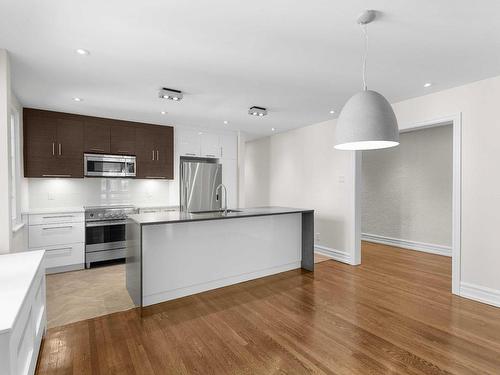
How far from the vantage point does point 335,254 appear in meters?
4.89

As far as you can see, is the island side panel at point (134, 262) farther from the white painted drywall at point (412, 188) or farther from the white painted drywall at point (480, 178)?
the white painted drywall at point (412, 188)

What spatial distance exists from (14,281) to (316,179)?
15.1ft

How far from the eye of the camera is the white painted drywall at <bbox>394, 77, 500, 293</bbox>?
3018 mm

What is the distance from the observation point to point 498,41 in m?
2.23

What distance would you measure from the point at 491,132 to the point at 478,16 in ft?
5.56

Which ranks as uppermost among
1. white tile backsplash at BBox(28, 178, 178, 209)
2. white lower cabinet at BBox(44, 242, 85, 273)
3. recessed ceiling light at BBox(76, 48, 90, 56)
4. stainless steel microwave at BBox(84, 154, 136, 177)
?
recessed ceiling light at BBox(76, 48, 90, 56)

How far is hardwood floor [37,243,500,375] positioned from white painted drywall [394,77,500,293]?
0.45 metres

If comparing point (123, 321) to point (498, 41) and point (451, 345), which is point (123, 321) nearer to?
point (451, 345)

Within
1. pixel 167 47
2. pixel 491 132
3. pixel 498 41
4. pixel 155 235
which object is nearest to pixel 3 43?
pixel 167 47

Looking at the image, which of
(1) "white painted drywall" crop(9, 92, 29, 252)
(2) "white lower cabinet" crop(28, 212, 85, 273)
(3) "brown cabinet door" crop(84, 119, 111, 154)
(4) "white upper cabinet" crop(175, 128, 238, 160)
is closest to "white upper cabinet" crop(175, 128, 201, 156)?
(4) "white upper cabinet" crop(175, 128, 238, 160)

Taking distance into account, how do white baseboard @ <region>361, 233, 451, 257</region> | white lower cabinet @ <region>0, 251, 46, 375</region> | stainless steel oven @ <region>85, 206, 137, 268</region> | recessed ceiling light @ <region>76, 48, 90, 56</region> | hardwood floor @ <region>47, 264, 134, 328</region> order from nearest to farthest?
white lower cabinet @ <region>0, 251, 46, 375</region>, recessed ceiling light @ <region>76, 48, 90, 56</region>, hardwood floor @ <region>47, 264, 134, 328</region>, stainless steel oven @ <region>85, 206, 137, 268</region>, white baseboard @ <region>361, 233, 451, 257</region>

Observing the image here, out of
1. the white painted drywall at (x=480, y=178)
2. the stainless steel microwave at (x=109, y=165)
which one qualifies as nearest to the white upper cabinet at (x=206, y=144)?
the stainless steel microwave at (x=109, y=165)

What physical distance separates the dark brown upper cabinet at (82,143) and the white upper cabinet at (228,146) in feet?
3.58

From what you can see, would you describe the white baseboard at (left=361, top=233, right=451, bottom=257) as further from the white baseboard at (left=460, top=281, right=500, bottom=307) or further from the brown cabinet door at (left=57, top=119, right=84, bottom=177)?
the brown cabinet door at (left=57, top=119, right=84, bottom=177)
